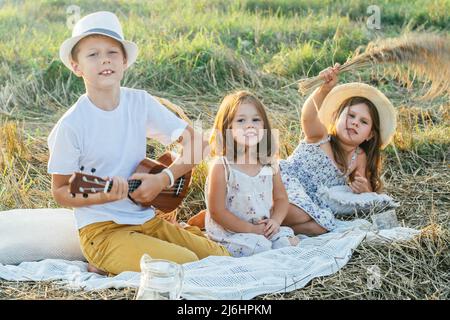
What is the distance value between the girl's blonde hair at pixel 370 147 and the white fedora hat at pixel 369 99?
28mm

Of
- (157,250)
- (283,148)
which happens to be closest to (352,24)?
(283,148)

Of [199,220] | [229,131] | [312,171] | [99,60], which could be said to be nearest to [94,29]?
[99,60]

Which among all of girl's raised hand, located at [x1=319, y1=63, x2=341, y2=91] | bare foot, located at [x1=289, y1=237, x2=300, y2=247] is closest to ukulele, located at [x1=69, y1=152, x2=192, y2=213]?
bare foot, located at [x1=289, y1=237, x2=300, y2=247]

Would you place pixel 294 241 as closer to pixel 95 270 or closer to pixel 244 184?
pixel 244 184

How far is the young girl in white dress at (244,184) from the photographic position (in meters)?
4.23

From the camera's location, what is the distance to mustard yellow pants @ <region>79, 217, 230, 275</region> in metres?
3.88

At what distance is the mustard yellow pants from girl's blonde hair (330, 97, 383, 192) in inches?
44.5

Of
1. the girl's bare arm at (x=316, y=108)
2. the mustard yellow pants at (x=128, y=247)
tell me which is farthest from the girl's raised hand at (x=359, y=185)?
the mustard yellow pants at (x=128, y=247)

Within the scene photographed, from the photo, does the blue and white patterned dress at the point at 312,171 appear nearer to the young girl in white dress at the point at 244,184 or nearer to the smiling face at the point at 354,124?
the smiling face at the point at 354,124

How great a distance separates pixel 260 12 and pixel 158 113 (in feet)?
17.8

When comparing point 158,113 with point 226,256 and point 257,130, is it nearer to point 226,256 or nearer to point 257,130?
point 257,130

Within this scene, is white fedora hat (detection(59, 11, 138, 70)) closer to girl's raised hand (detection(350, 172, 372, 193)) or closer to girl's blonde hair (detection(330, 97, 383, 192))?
girl's blonde hair (detection(330, 97, 383, 192))

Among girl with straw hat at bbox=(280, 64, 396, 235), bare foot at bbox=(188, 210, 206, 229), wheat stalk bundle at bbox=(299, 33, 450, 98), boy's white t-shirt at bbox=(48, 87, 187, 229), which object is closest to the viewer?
boy's white t-shirt at bbox=(48, 87, 187, 229)

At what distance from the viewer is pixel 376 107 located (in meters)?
4.96
